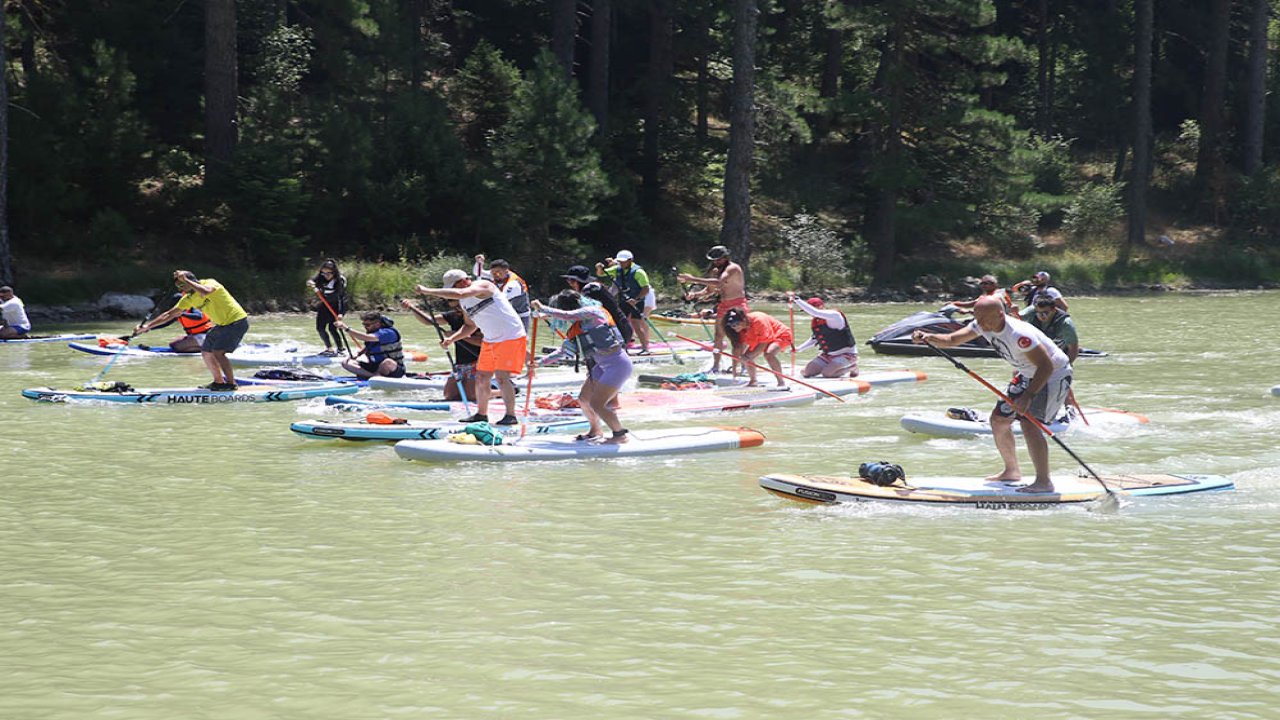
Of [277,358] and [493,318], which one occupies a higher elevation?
[493,318]

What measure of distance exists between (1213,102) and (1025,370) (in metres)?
42.1

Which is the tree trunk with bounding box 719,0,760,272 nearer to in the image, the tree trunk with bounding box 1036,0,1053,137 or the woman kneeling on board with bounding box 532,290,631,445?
the tree trunk with bounding box 1036,0,1053,137

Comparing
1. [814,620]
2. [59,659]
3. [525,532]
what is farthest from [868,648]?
[59,659]

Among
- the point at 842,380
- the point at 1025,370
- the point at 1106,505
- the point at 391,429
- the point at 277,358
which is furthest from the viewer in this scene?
the point at 277,358

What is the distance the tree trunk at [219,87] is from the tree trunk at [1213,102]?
3232cm

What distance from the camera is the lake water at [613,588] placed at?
21.7ft

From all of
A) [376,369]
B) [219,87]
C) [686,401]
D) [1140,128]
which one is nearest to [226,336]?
[376,369]

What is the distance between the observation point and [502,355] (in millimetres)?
13469

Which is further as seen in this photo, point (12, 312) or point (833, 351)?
point (12, 312)

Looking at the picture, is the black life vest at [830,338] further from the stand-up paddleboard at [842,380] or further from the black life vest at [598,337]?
the black life vest at [598,337]

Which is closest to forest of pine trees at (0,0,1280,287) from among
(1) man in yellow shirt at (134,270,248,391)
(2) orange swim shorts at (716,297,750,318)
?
(1) man in yellow shirt at (134,270,248,391)

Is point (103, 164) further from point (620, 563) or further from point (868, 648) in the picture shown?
point (868, 648)

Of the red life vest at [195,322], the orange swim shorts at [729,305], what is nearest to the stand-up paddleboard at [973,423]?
the orange swim shorts at [729,305]

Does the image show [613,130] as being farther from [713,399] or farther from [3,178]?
[713,399]
